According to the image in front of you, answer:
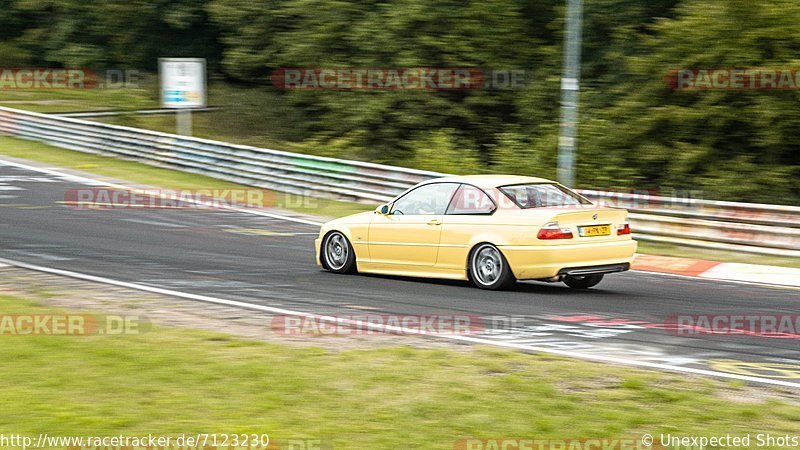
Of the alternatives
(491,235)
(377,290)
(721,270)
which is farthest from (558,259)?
(721,270)

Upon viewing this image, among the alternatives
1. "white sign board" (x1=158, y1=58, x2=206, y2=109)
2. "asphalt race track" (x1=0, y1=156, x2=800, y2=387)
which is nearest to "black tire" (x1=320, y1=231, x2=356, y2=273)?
"asphalt race track" (x1=0, y1=156, x2=800, y2=387)

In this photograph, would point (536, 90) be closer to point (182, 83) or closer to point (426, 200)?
point (182, 83)

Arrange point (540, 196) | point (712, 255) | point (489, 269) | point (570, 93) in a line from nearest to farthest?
point (489, 269)
point (540, 196)
point (712, 255)
point (570, 93)

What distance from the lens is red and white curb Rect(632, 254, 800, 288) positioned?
44.5 feet

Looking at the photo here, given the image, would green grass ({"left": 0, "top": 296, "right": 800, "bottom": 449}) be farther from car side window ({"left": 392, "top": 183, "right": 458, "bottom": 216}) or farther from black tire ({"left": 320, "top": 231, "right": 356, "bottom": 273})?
black tire ({"left": 320, "top": 231, "right": 356, "bottom": 273})

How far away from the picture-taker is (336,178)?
22391 mm

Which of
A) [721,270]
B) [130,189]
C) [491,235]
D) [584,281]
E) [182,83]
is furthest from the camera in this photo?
[182,83]

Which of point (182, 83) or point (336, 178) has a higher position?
point (182, 83)

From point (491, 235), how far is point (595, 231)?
3.81 feet

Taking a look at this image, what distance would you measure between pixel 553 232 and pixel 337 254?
336 centimetres

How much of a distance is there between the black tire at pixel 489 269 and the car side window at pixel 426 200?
803 millimetres

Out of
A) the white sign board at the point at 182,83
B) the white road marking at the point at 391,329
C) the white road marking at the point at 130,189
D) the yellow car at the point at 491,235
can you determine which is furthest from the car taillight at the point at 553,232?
the white sign board at the point at 182,83

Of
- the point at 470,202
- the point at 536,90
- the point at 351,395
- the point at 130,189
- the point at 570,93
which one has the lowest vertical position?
the point at 351,395

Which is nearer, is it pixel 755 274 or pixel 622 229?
pixel 622 229
